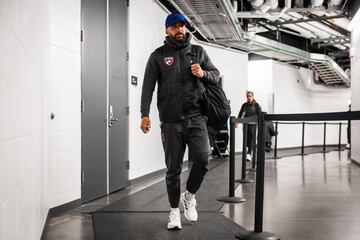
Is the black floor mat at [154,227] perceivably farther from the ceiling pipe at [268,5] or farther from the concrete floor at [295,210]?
the ceiling pipe at [268,5]

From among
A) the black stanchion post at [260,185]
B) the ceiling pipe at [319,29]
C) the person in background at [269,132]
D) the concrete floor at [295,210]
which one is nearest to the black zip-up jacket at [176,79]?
the black stanchion post at [260,185]

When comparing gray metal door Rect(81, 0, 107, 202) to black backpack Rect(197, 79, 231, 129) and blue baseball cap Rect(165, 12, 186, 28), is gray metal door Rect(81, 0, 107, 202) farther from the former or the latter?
black backpack Rect(197, 79, 231, 129)

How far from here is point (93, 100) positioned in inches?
173

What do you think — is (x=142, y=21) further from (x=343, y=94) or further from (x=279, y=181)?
(x=343, y=94)

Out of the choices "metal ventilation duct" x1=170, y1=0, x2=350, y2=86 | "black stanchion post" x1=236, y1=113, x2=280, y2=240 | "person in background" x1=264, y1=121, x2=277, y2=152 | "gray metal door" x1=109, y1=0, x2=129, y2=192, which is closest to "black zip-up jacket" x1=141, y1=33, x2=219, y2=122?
"black stanchion post" x1=236, y1=113, x2=280, y2=240

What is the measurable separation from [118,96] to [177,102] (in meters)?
2.17

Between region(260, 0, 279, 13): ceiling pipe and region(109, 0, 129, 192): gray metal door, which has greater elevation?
region(260, 0, 279, 13): ceiling pipe

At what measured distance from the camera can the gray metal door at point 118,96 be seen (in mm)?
4824

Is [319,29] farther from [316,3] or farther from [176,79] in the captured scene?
[176,79]

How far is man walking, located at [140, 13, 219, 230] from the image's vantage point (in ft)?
9.83

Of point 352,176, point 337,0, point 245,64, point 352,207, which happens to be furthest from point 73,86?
point 245,64

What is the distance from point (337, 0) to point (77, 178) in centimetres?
585

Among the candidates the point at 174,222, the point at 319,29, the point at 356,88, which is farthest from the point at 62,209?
the point at 319,29

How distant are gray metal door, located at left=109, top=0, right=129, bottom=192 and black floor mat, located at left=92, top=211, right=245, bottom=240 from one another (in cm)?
129
